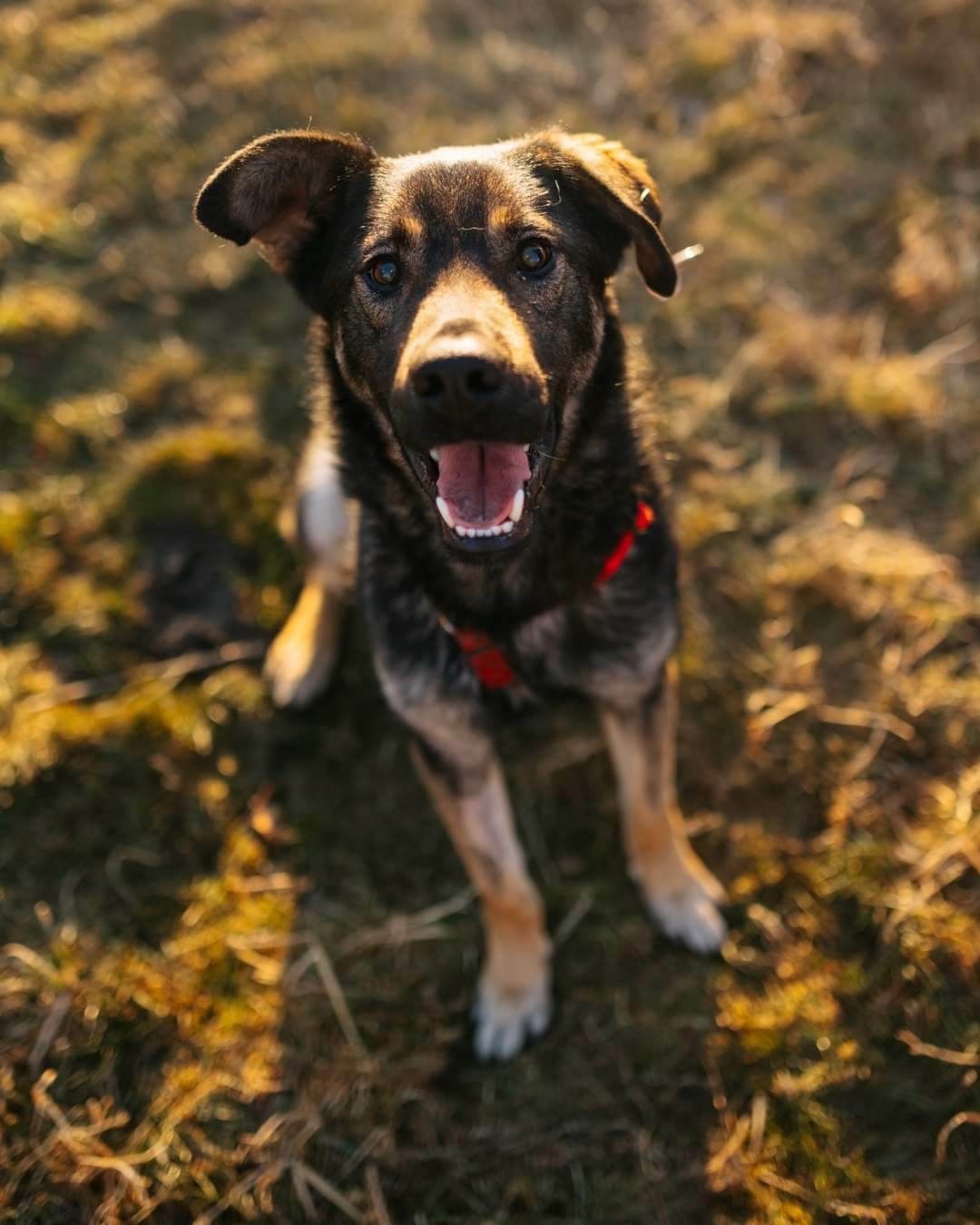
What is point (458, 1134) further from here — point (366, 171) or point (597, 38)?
→ point (597, 38)

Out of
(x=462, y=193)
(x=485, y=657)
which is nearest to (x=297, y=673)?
(x=485, y=657)

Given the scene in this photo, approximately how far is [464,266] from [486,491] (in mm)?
594

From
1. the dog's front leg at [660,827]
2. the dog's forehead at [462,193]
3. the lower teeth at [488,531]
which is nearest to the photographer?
the lower teeth at [488,531]

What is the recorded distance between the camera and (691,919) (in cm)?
352

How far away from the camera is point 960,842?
3.51m

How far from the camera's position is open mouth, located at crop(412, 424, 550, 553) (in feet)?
8.16

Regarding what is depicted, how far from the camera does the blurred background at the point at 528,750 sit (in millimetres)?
3188

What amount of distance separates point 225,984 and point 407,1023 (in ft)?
2.27

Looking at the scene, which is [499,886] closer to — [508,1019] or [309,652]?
[508,1019]

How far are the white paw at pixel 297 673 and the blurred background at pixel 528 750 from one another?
0.37 ft

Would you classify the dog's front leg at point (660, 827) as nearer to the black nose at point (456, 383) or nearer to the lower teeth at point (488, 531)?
the lower teeth at point (488, 531)

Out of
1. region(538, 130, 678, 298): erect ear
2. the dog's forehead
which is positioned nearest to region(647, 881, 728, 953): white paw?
region(538, 130, 678, 298): erect ear

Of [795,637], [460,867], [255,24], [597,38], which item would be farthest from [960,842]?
[255,24]

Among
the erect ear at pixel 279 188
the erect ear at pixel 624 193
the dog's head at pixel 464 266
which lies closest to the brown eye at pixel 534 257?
the dog's head at pixel 464 266
